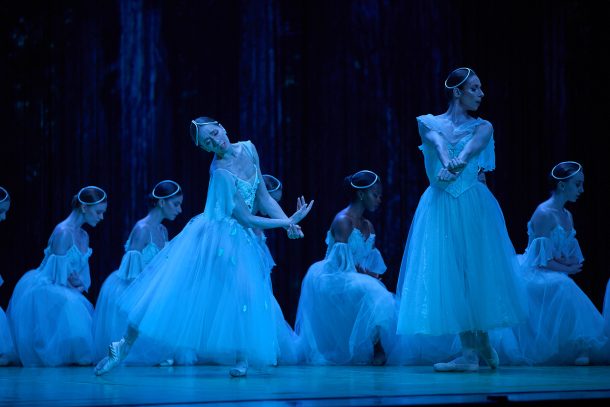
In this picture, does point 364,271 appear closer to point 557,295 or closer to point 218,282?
point 557,295

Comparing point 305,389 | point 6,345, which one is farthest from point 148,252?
point 305,389

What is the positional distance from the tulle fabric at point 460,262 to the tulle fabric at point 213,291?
907 millimetres

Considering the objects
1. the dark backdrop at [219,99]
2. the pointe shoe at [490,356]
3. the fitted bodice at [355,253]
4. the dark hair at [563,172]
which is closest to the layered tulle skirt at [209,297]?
the pointe shoe at [490,356]

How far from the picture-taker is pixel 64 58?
8742 mm

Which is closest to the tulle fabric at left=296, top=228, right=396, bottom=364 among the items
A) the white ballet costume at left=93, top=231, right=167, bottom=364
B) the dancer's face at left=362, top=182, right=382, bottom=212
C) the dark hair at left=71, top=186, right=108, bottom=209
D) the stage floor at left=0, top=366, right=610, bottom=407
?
the dancer's face at left=362, top=182, right=382, bottom=212

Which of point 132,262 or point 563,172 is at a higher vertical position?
point 563,172

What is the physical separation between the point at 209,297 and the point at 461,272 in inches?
58.4

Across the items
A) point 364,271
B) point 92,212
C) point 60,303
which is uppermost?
point 92,212

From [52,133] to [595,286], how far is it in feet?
17.6

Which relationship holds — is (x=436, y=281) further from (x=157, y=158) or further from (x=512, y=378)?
(x=157, y=158)

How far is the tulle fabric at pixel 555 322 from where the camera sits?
6.29m

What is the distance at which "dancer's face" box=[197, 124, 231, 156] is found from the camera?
5.10m

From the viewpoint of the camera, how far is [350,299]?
6.71 meters

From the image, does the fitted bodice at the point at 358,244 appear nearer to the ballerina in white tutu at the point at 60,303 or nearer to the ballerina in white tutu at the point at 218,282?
the ballerina in white tutu at the point at 218,282
